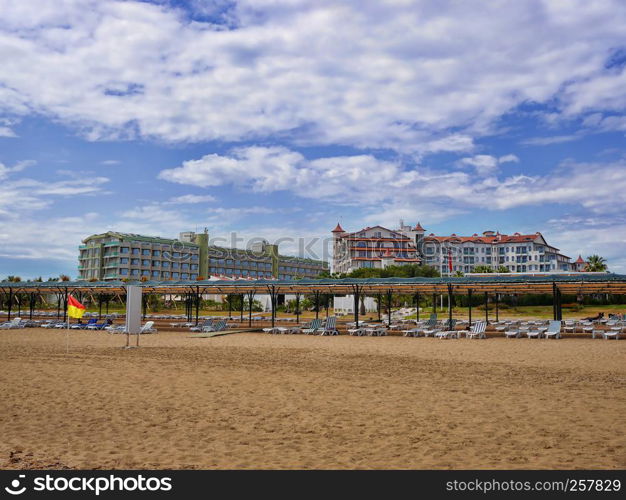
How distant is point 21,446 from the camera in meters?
6.03

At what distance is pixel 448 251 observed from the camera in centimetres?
9438

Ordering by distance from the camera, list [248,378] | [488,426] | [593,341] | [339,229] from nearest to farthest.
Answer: [488,426] < [248,378] < [593,341] < [339,229]

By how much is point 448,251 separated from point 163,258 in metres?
48.4

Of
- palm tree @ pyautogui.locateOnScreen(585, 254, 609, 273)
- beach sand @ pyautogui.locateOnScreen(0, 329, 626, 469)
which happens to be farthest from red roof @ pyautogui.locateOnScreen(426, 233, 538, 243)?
beach sand @ pyautogui.locateOnScreen(0, 329, 626, 469)

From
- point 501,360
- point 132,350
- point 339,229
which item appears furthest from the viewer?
point 339,229

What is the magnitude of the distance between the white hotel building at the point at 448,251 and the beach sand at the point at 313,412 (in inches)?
3140

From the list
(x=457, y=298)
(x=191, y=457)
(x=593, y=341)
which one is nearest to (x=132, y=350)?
(x=191, y=457)

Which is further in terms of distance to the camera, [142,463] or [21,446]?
[21,446]

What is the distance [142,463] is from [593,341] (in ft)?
61.9

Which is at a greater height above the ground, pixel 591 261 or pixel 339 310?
pixel 591 261

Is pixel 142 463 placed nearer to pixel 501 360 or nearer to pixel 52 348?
pixel 501 360

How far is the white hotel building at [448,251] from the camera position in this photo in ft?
309

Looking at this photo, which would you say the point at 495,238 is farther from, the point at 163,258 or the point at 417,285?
the point at 417,285

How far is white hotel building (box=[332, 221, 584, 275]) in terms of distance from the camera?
94.2 meters
